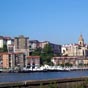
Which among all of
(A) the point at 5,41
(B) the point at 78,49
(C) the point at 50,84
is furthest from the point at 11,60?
(C) the point at 50,84

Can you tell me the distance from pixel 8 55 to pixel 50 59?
925 inches

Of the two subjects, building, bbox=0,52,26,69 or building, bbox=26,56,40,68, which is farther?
building, bbox=26,56,40,68

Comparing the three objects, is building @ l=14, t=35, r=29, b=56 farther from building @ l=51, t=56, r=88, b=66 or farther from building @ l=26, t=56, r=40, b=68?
building @ l=26, t=56, r=40, b=68

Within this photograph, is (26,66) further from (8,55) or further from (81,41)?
(81,41)

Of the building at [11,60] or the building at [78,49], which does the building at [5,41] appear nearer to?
the building at [78,49]

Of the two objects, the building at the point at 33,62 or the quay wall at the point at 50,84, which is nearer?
the quay wall at the point at 50,84

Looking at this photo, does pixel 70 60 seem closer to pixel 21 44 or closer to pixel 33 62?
pixel 21 44

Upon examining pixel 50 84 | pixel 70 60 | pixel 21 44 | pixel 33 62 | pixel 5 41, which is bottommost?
pixel 50 84

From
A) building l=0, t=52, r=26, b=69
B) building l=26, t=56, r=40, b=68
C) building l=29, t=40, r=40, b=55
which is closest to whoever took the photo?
building l=0, t=52, r=26, b=69

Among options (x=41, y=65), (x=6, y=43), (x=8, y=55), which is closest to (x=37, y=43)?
(x=6, y=43)

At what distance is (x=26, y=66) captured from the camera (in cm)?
12131

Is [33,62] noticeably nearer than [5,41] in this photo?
Yes

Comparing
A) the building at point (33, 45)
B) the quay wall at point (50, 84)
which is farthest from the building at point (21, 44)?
the quay wall at point (50, 84)

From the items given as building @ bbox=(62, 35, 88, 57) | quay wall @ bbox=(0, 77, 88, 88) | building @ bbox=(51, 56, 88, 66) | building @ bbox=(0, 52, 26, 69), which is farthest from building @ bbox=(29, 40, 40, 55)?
quay wall @ bbox=(0, 77, 88, 88)
